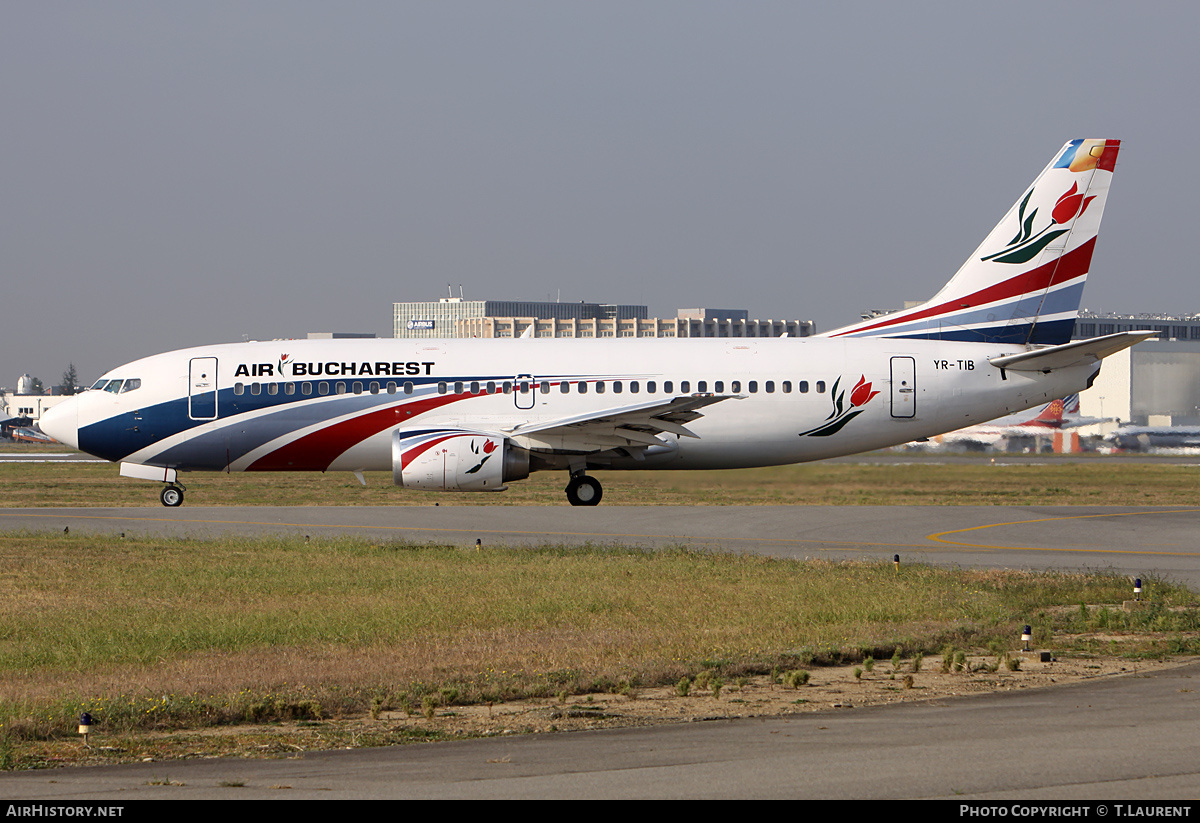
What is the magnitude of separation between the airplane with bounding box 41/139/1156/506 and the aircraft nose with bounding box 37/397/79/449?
0.16 feet

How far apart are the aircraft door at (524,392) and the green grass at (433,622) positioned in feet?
28.3

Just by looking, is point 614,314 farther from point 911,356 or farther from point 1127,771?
point 1127,771

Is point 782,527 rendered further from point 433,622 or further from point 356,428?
point 433,622

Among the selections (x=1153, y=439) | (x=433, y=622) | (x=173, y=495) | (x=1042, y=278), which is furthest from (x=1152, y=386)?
(x=433, y=622)

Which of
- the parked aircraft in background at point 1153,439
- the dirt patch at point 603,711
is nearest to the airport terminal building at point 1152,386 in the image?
the parked aircraft in background at point 1153,439

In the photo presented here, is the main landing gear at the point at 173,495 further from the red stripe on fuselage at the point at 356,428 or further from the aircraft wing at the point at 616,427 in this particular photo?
the aircraft wing at the point at 616,427

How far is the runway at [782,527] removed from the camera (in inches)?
866

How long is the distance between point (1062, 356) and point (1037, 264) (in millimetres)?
2763

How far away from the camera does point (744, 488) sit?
1221 inches

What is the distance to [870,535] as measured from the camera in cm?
2486

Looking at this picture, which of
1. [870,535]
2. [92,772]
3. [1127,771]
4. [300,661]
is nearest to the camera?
[1127,771]

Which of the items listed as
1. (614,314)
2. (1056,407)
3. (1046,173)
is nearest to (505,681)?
(1046,173)
